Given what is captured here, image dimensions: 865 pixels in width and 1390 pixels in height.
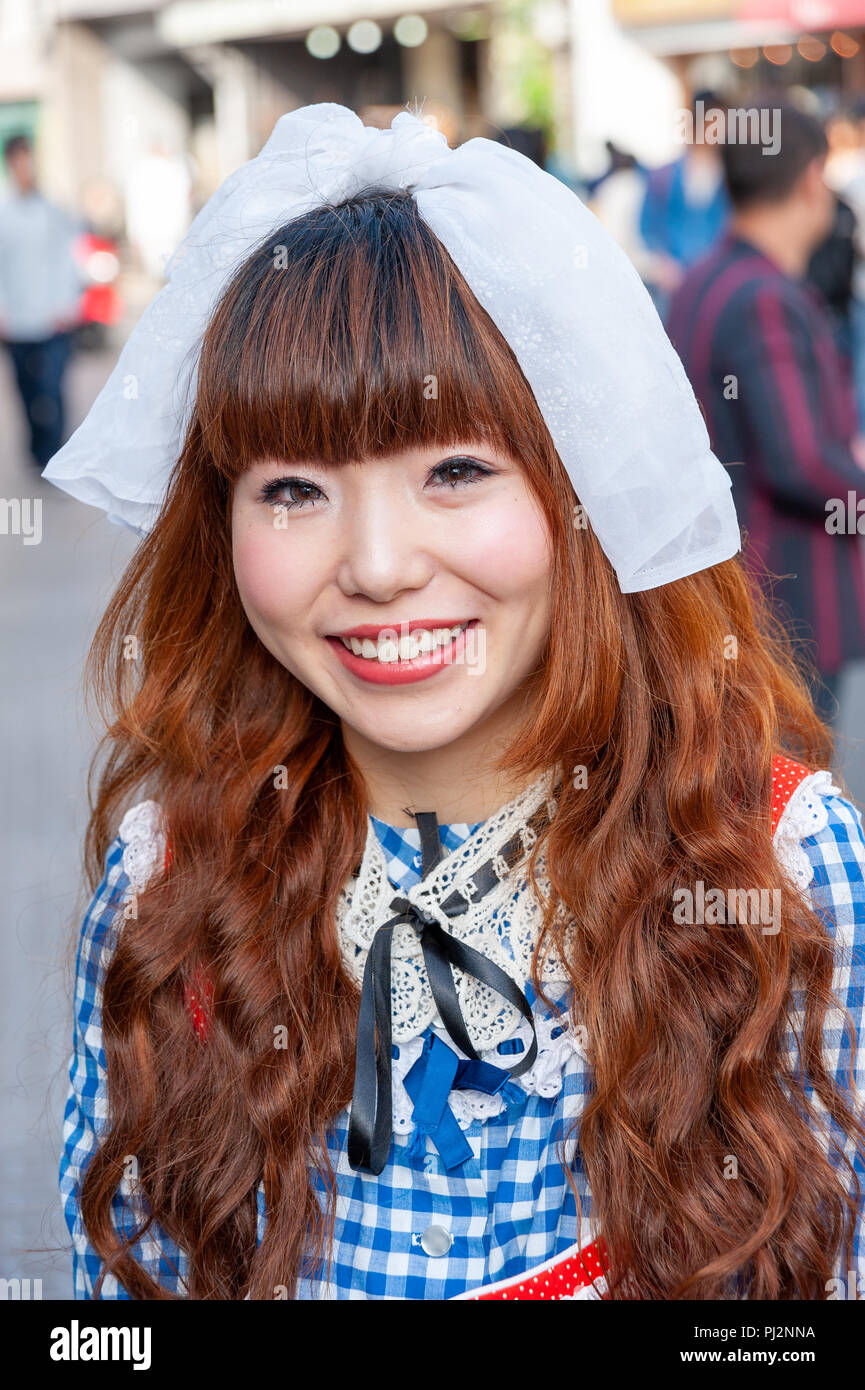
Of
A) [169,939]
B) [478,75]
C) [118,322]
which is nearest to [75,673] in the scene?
[169,939]

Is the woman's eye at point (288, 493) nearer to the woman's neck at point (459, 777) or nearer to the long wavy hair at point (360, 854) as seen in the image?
the long wavy hair at point (360, 854)

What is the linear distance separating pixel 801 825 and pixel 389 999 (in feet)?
1.62

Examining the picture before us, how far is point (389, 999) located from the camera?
163 cm

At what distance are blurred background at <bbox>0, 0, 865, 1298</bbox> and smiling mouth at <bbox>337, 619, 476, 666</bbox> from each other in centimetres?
61

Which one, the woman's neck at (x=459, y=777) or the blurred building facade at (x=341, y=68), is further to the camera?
the blurred building facade at (x=341, y=68)

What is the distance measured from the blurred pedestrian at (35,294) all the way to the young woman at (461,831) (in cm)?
837

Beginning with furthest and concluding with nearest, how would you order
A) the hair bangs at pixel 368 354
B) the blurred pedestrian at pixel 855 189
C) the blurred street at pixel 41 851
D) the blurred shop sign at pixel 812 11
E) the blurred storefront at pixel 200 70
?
the blurred storefront at pixel 200 70, the blurred shop sign at pixel 812 11, the blurred pedestrian at pixel 855 189, the blurred street at pixel 41 851, the hair bangs at pixel 368 354

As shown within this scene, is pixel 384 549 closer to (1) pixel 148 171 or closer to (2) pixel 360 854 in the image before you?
(2) pixel 360 854

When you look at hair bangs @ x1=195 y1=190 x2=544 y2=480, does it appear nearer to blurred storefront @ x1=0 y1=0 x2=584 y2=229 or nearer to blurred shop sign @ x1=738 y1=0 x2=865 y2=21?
blurred shop sign @ x1=738 y1=0 x2=865 y2=21

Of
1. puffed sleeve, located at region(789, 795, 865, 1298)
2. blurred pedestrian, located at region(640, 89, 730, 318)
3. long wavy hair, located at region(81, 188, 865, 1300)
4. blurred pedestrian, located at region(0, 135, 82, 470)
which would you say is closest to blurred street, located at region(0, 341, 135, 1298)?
long wavy hair, located at region(81, 188, 865, 1300)

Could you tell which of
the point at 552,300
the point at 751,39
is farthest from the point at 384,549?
the point at 751,39

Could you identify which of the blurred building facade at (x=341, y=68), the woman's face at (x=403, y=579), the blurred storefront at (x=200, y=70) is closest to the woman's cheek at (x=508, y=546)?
the woman's face at (x=403, y=579)

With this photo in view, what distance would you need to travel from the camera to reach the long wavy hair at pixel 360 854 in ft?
4.77
